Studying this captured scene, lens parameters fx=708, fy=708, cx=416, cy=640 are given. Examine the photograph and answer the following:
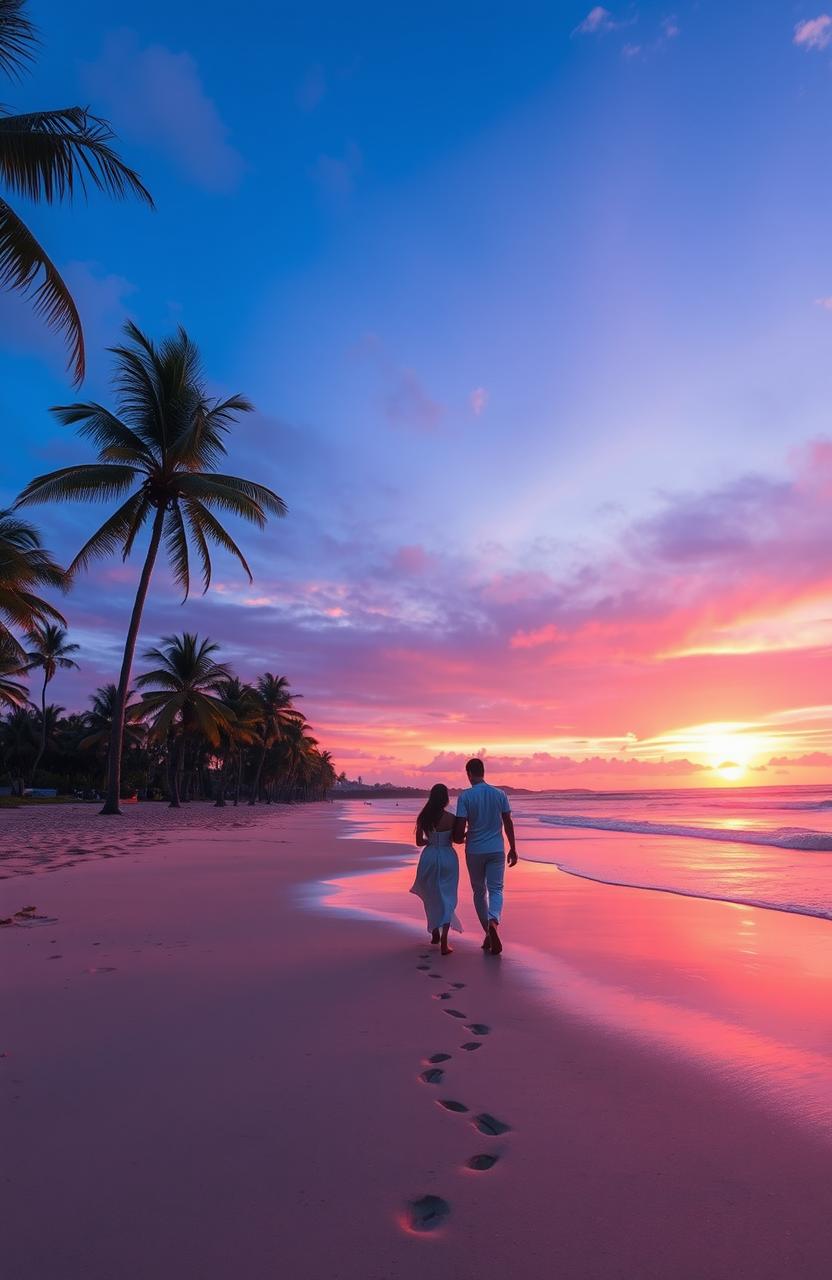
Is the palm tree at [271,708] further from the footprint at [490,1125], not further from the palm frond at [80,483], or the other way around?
the footprint at [490,1125]

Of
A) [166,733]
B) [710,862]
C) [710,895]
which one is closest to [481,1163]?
[710,895]

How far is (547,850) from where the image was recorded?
17.7m

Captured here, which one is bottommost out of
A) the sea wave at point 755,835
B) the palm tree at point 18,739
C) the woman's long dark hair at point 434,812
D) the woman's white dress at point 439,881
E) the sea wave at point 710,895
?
the sea wave at point 710,895

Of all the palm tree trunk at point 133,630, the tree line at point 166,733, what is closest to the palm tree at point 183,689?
the tree line at point 166,733

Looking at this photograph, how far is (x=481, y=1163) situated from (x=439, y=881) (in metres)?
3.74

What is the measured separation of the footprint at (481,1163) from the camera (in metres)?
2.56

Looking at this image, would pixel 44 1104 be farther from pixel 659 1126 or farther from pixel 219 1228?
pixel 659 1126

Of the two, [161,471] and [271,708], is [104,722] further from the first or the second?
[161,471]

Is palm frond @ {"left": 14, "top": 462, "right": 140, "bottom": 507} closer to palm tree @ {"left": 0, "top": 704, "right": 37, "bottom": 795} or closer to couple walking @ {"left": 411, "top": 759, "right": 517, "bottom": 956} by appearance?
couple walking @ {"left": 411, "top": 759, "right": 517, "bottom": 956}

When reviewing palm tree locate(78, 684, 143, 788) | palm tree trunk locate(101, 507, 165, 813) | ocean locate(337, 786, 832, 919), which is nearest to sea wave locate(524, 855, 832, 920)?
ocean locate(337, 786, 832, 919)

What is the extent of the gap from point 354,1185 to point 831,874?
12416 millimetres

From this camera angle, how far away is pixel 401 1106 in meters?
3.05

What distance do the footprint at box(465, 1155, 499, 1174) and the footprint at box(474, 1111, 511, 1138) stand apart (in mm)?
183

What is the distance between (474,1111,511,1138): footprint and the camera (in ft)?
9.34
